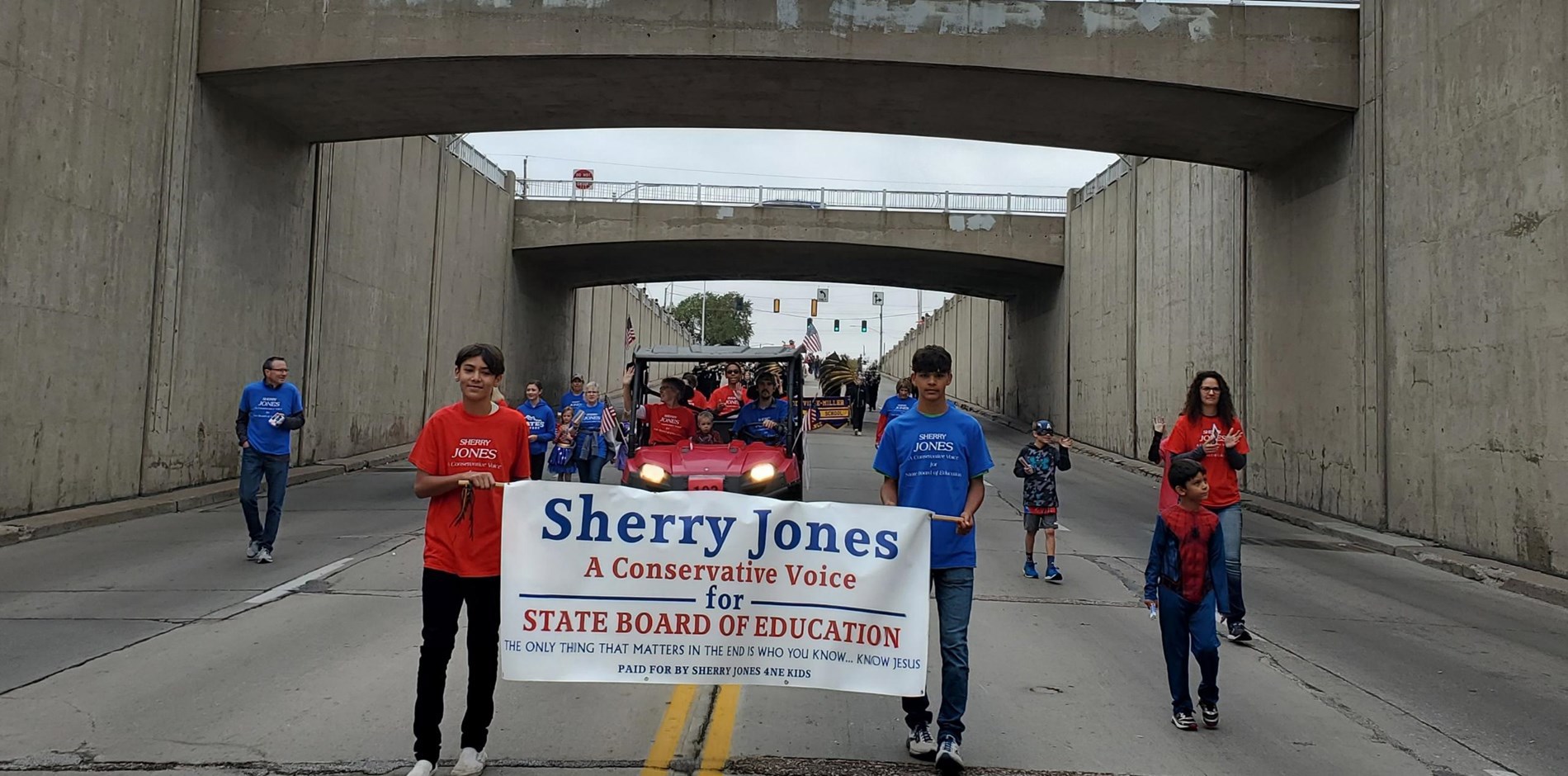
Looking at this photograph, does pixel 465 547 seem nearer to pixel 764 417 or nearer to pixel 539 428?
pixel 764 417

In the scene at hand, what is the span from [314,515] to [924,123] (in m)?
11.5

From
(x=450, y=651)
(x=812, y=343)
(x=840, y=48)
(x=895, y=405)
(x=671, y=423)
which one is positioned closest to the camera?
(x=450, y=651)

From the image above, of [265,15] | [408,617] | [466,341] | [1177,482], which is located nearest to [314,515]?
[408,617]

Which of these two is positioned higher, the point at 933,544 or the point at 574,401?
the point at 574,401

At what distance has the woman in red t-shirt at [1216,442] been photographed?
21.9 feet

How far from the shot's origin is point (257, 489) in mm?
9211

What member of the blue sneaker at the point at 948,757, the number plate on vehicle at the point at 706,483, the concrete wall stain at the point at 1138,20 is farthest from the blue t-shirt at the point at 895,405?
the blue sneaker at the point at 948,757

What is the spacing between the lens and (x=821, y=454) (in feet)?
74.0

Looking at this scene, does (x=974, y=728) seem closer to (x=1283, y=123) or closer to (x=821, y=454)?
(x=1283, y=123)

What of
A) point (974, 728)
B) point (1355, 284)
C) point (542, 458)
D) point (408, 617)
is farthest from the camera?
point (1355, 284)

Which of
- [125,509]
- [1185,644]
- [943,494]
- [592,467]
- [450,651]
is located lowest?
[125,509]

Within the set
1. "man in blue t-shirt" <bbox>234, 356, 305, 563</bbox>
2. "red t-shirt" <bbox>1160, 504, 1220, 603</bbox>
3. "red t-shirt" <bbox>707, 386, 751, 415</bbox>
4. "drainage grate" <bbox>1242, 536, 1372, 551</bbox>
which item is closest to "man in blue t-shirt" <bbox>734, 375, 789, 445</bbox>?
"red t-shirt" <bbox>707, 386, 751, 415</bbox>

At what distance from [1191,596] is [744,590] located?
7.84 ft

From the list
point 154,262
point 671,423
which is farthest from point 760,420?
point 154,262
